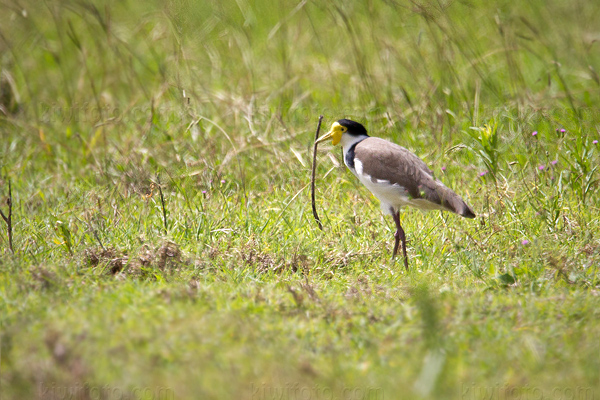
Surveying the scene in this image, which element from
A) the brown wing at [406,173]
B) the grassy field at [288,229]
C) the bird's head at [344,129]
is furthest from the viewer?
the bird's head at [344,129]

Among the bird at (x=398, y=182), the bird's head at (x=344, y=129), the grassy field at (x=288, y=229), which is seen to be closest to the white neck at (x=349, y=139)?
the bird's head at (x=344, y=129)

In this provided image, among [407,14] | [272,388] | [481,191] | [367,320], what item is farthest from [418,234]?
[407,14]

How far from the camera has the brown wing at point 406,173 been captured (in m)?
4.83

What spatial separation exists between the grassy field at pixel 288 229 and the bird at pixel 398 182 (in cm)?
28

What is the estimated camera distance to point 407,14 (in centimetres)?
837

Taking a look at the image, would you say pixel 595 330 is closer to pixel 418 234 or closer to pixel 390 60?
pixel 418 234
